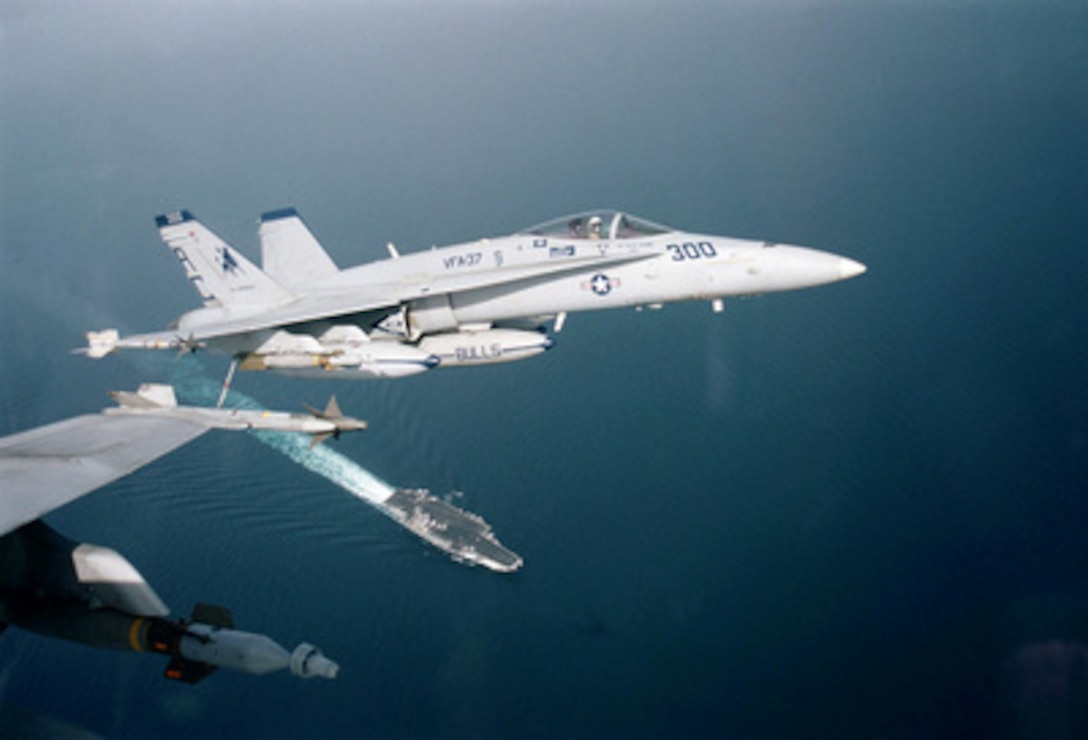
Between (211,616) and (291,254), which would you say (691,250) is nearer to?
(291,254)

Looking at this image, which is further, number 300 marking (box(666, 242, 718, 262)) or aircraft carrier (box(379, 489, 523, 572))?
aircraft carrier (box(379, 489, 523, 572))

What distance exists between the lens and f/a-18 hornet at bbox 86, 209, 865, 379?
714 inches

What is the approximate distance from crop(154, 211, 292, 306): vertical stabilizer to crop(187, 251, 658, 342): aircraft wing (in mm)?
1461

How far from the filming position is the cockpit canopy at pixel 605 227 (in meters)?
18.8

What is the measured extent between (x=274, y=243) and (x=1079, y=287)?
61488 mm

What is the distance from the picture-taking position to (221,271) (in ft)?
72.9

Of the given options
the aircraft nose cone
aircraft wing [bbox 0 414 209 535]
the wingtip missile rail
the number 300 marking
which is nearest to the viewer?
aircraft wing [bbox 0 414 209 535]

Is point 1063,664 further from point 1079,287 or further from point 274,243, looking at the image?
point 274,243

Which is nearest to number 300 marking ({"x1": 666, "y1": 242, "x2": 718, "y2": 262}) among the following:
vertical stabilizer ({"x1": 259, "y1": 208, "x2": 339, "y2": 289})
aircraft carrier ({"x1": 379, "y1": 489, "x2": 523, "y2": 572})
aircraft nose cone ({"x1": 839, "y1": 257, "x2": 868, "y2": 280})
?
aircraft nose cone ({"x1": 839, "y1": 257, "x2": 868, "y2": 280})

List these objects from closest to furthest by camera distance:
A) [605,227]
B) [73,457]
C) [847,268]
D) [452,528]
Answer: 1. [73,457]
2. [847,268]
3. [605,227]
4. [452,528]

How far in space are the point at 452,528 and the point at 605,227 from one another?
3351 centimetres

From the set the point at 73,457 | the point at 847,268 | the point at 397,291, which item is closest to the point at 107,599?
the point at 73,457

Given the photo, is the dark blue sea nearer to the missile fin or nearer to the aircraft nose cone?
the missile fin

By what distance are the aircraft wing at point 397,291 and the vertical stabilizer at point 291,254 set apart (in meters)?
2.34
